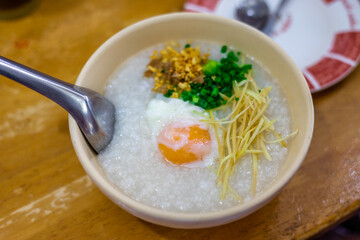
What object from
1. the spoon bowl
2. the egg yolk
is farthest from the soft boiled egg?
the spoon bowl

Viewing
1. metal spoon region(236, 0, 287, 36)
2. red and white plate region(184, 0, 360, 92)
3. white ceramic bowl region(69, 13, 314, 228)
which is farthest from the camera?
metal spoon region(236, 0, 287, 36)

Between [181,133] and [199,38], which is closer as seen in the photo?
[181,133]

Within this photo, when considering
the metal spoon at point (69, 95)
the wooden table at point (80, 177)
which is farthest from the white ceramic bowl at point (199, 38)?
the wooden table at point (80, 177)

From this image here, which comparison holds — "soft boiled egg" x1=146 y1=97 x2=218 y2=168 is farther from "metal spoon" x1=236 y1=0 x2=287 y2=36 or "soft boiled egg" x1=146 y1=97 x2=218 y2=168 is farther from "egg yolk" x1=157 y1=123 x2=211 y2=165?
"metal spoon" x1=236 y1=0 x2=287 y2=36

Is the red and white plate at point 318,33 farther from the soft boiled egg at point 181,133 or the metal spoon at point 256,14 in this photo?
the soft boiled egg at point 181,133

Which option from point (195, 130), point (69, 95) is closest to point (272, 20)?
point (195, 130)

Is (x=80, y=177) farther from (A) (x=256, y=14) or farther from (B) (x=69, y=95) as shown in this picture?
(A) (x=256, y=14)
